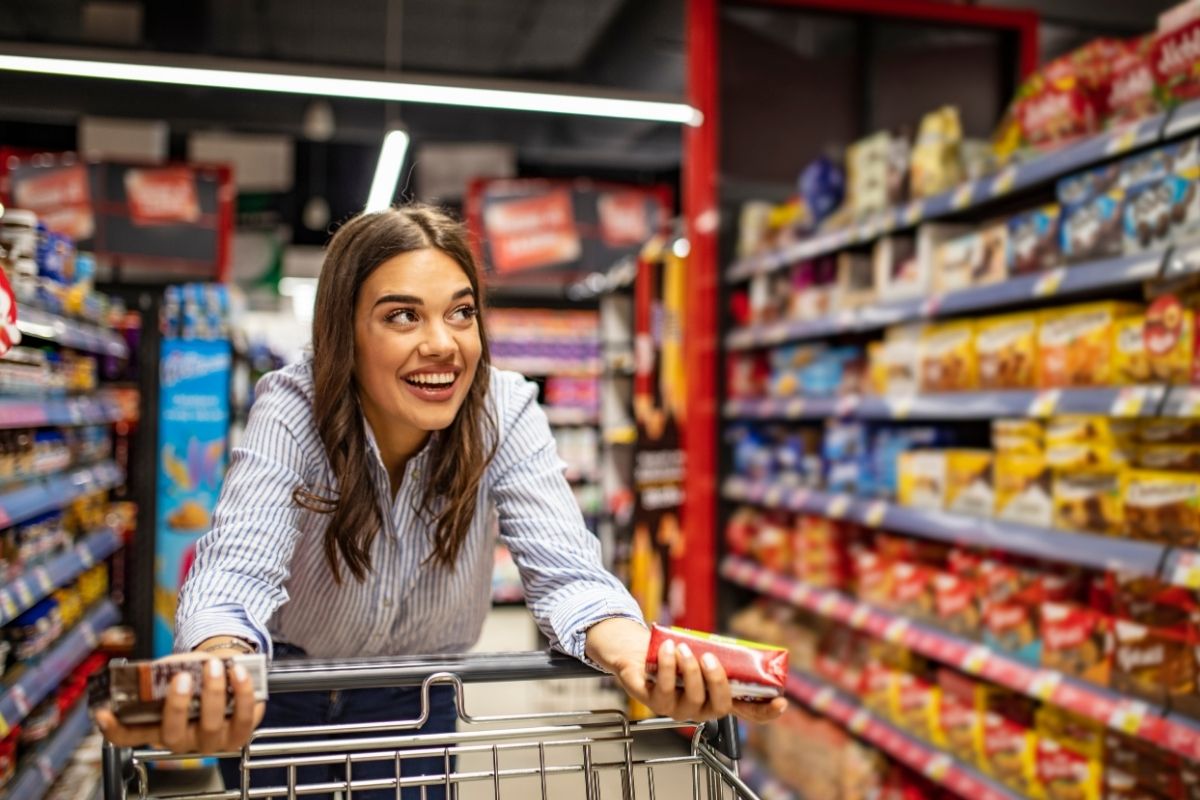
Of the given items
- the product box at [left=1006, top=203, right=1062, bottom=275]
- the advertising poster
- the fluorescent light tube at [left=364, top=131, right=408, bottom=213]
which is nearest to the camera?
the product box at [left=1006, top=203, right=1062, bottom=275]

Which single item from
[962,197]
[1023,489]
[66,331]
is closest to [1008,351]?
[1023,489]

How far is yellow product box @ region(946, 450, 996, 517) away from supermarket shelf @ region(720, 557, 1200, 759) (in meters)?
0.42

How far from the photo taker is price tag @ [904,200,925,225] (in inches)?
138

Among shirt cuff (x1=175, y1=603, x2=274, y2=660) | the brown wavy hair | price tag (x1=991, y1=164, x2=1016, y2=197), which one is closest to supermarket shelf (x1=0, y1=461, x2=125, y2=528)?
the brown wavy hair

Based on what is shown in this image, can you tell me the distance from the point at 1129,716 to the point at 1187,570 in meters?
0.41

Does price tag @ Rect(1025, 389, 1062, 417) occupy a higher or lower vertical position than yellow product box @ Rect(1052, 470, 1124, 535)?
higher

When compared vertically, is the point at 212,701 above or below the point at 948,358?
below

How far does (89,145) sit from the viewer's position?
9609 millimetres

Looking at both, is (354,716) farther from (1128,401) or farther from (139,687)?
(1128,401)

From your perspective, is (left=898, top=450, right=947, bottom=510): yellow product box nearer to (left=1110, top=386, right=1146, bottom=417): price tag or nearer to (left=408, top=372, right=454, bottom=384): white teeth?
(left=1110, top=386, right=1146, bottom=417): price tag

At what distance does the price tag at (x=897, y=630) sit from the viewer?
137 inches

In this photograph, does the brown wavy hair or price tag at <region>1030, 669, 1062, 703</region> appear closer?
the brown wavy hair

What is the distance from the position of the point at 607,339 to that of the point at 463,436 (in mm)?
4381

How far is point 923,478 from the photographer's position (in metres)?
3.52
